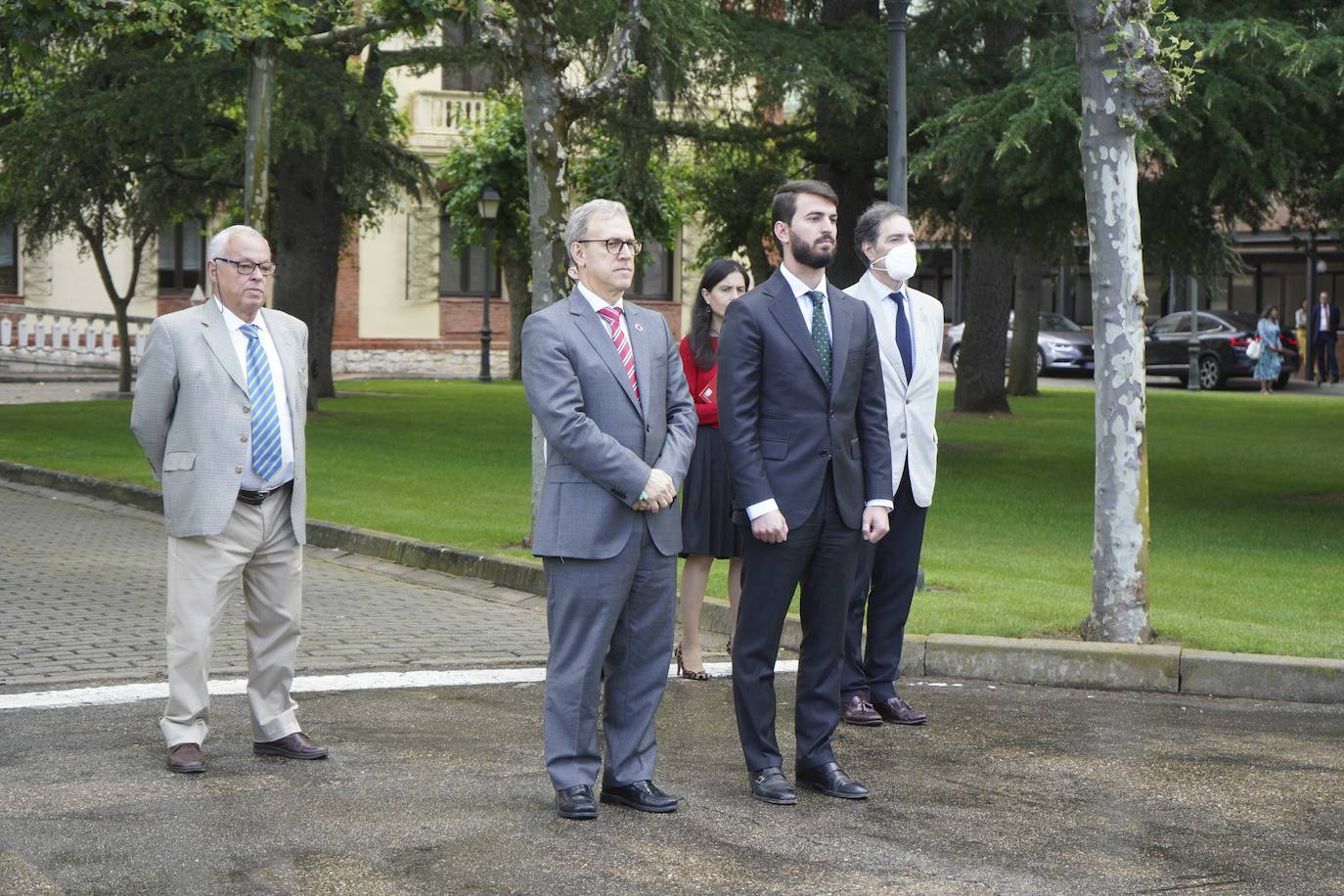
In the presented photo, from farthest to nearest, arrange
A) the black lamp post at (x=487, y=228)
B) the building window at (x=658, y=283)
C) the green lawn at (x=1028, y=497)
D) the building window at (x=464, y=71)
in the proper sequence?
the building window at (x=658, y=283), the black lamp post at (x=487, y=228), the building window at (x=464, y=71), the green lawn at (x=1028, y=497)

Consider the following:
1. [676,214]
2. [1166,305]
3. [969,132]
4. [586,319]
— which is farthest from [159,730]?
[1166,305]

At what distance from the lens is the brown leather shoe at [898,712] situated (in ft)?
24.7

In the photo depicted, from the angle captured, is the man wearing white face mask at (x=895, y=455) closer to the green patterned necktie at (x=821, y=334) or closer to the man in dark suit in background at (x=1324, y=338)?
the green patterned necktie at (x=821, y=334)

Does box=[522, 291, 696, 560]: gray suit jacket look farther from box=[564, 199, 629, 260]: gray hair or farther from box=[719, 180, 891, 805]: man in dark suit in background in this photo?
box=[719, 180, 891, 805]: man in dark suit in background

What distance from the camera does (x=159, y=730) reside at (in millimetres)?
7102

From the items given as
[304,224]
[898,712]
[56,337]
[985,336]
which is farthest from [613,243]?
[56,337]

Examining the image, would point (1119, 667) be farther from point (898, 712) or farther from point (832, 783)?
point (832, 783)

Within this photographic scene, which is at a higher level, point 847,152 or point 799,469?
point 847,152

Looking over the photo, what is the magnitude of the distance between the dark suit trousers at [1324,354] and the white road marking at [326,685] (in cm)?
3389

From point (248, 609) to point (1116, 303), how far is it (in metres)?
4.49

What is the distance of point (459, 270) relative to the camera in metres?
44.7

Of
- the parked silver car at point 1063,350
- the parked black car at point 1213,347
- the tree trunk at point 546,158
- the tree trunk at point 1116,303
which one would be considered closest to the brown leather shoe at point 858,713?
the tree trunk at point 1116,303

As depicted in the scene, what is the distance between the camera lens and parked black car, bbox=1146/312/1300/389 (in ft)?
127

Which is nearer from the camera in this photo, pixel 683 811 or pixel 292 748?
pixel 683 811
